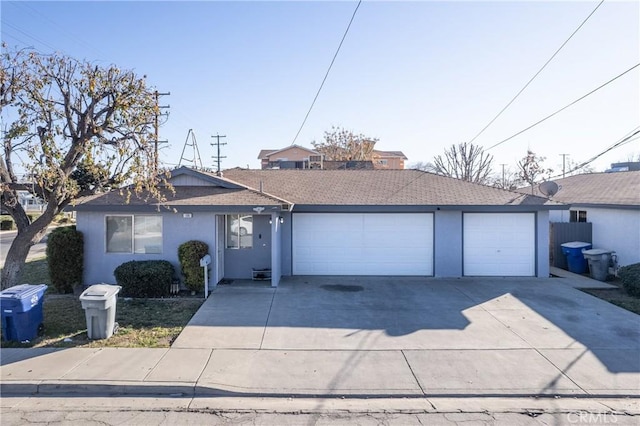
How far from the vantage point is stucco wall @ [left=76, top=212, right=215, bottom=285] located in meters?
11.2

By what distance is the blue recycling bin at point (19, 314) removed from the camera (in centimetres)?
710

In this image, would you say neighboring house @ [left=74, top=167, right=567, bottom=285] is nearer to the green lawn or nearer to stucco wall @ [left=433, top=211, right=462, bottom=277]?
stucco wall @ [left=433, top=211, right=462, bottom=277]

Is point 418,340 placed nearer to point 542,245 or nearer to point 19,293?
point 19,293

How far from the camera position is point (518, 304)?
10.0 metres

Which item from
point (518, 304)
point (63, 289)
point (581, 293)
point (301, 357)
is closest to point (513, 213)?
point (581, 293)

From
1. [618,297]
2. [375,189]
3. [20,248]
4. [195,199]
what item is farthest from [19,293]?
[618,297]

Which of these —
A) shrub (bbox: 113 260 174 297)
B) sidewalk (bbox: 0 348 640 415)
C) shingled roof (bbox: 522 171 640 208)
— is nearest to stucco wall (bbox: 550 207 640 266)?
shingled roof (bbox: 522 171 640 208)

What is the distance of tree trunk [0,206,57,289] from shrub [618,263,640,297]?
14.6 m

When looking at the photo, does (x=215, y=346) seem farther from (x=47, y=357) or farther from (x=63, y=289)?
(x=63, y=289)

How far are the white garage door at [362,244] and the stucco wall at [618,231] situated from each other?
664cm

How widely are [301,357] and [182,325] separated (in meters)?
3.04

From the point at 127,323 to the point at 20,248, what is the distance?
9.06ft

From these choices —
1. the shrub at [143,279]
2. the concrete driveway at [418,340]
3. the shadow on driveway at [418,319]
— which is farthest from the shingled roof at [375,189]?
the shrub at [143,279]

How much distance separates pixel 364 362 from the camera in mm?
6520
